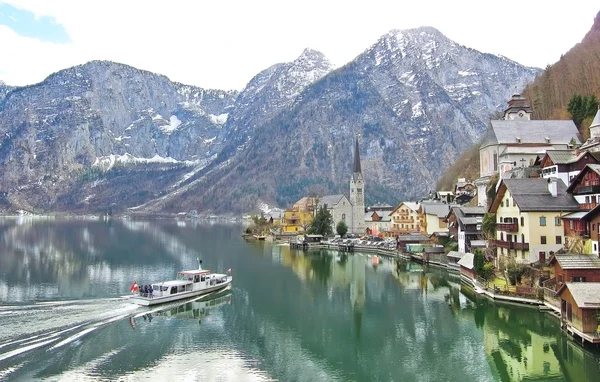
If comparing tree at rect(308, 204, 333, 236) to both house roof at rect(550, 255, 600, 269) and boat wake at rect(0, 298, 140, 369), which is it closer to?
boat wake at rect(0, 298, 140, 369)

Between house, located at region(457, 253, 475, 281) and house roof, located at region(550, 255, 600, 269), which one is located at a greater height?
house roof, located at region(550, 255, 600, 269)

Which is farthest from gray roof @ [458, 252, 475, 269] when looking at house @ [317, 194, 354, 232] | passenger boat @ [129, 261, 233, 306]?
house @ [317, 194, 354, 232]

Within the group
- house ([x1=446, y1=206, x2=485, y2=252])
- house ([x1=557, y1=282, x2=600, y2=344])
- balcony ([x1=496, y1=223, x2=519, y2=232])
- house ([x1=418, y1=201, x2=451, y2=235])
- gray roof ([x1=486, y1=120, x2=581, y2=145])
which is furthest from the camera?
house ([x1=418, y1=201, x2=451, y2=235])

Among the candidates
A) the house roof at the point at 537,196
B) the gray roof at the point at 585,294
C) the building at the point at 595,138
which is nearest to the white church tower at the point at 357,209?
the building at the point at 595,138

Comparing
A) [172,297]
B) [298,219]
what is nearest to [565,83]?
[298,219]

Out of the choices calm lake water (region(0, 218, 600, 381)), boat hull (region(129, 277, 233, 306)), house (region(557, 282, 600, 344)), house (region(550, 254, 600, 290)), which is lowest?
calm lake water (region(0, 218, 600, 381))

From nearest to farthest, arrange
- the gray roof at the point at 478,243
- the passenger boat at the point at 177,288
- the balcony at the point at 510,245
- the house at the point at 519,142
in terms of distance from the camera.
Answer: the passenger boat at the point at 177,288 < the balcony at the point at 510,245 < the gray roof at the point at 478,243 < the house at the point at 519,142

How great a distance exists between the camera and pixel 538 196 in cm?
4794

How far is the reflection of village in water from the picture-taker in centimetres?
2992

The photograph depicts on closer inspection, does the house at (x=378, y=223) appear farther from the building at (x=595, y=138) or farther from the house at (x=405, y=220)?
the building at (x=595, y=138)

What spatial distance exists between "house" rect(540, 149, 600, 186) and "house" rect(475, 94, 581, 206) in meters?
20.2

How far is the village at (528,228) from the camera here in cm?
3759

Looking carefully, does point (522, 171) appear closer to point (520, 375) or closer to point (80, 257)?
point (520, 375)

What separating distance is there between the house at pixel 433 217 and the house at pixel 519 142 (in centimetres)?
891
